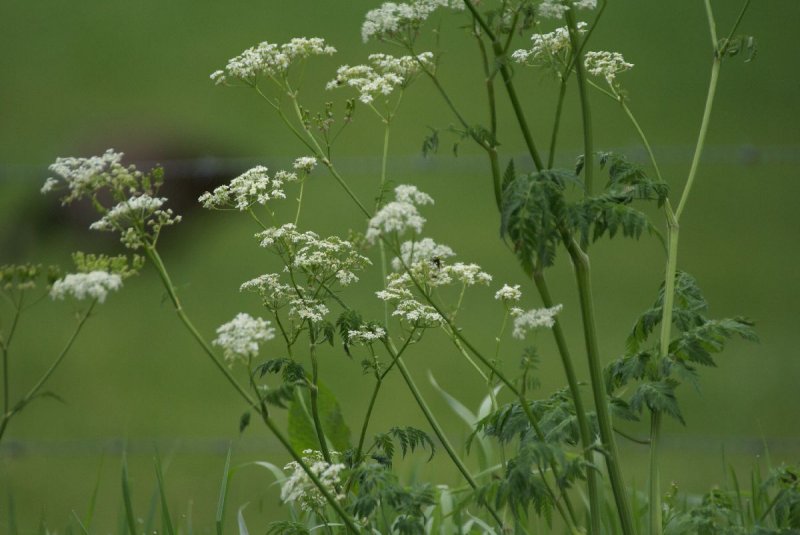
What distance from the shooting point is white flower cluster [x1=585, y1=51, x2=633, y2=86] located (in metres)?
1.45

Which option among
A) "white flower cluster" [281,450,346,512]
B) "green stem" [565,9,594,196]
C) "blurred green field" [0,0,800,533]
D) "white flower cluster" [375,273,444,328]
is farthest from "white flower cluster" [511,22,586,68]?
"blurred green field" [0,0,800,533]

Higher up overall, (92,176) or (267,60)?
(267,60)

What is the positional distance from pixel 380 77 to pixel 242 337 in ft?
1.75

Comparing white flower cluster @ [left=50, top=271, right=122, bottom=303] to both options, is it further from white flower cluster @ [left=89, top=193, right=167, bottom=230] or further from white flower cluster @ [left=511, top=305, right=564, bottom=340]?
white flower cluster @ [left=511, top=305, right=564, bottom=340]

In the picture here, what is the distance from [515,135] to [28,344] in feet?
6.46

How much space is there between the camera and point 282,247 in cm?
138

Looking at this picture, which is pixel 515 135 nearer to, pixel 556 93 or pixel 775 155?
pixel 556 93

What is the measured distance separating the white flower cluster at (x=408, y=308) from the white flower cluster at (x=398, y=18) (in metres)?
0.32

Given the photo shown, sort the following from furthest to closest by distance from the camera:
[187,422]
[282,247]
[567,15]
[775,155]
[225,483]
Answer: [775,155] < [187,422] < [225,483] < [282,247] < [567,15]

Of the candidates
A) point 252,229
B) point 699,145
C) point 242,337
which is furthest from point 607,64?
point 252,229

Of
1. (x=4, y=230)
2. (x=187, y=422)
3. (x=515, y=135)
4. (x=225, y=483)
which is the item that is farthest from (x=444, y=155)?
(x=225, y=483)

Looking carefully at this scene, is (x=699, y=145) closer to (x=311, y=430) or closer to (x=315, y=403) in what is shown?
(x=315, y=403)

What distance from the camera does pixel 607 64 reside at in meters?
1.46

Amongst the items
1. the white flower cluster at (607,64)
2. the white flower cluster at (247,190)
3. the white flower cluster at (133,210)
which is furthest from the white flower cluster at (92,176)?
the white flower cluster at (607,64)
